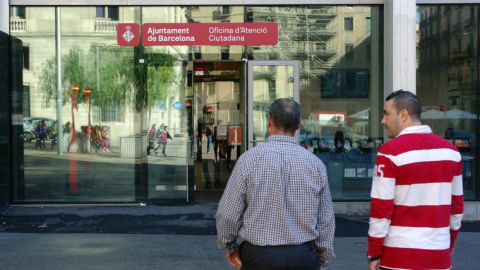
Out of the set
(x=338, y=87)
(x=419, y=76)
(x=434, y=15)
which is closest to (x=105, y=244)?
(x=338, y=87)

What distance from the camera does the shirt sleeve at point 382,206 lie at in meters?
3.34

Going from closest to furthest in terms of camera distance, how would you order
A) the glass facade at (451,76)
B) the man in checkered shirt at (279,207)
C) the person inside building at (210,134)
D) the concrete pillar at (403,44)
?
the man in checkered shirt at (279,207)
the concrete pillar at (403,44)
the glass facade at (451,76)
the person inside building at (210,134)

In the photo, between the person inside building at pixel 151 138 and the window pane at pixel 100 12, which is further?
the person inside building at pixel 151 138

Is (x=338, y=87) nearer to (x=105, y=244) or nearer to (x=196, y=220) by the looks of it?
(x=196, y=220)

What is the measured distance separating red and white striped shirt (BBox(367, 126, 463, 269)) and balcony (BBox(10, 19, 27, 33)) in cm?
837

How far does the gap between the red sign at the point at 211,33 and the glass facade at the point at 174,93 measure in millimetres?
102

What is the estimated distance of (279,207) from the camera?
10.6ft

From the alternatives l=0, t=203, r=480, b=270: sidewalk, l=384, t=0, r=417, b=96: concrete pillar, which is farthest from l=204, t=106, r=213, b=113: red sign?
l=384, t=0, r=417, b=96: concrete pillar

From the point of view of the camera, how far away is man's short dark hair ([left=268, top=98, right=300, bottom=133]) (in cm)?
338

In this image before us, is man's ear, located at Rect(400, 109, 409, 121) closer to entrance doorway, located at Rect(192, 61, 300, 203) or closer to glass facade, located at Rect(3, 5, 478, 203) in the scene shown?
glass facade, located at Rect(3, 5, 478, 203)

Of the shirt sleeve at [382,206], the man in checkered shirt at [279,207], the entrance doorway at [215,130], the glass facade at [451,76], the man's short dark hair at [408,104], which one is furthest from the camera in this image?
the entrance doorway at [215,130]

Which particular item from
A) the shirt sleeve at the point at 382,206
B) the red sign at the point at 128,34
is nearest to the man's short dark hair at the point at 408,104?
the shirt sleeve at the point at 382,206

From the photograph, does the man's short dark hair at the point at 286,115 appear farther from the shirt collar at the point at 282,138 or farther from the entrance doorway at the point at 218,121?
the entrance doorway at the point at 218,121

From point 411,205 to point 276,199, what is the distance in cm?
85
